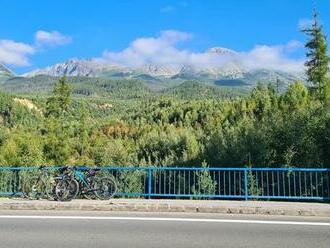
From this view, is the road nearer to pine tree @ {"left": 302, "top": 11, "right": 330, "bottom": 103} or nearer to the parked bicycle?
the parked bicycle

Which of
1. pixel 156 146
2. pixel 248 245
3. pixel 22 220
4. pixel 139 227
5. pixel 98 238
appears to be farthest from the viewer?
pixel 156 146

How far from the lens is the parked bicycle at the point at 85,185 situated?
49.1 feet

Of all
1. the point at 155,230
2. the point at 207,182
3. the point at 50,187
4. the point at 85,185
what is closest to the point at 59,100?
the point at 207,182

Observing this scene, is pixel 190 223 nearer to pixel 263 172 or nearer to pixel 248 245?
pixel 248 245

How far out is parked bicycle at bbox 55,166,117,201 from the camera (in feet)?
49.1

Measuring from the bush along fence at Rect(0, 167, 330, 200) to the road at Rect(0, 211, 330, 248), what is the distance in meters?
Result: 4.18

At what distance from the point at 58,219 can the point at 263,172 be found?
337 inches

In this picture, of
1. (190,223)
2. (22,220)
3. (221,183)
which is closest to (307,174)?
(221,183)

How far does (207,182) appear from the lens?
1697 centimetres

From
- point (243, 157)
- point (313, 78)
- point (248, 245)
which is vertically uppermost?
point (313, 78)

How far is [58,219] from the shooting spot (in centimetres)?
1143

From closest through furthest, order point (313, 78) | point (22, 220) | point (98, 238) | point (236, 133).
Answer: point (98, 238), point (22, 220), point (236, 133), point (313, 78)

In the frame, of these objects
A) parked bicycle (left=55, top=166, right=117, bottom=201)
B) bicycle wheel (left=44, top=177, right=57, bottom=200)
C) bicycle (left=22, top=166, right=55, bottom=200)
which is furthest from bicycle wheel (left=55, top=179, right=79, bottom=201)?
bicycle (left=22, top=166, right=55, bottom=200)

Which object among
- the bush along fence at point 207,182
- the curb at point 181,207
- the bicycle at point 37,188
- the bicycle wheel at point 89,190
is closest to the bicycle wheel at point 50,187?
the bicycle at point 37,188
